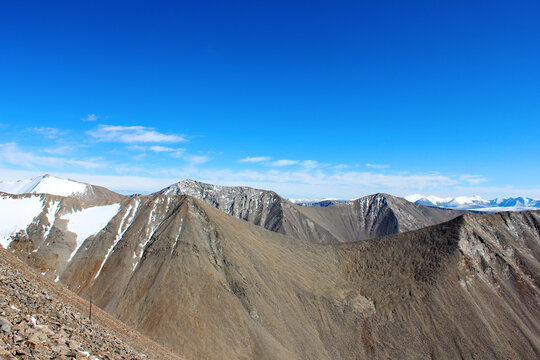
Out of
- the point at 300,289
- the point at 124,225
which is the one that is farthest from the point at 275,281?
the point at 124,225

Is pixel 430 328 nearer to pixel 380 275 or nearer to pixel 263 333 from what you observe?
pixel 380 275

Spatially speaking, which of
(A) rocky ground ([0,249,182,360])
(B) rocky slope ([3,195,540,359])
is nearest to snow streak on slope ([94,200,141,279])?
(B) rocky slope ([3,195,540,359])

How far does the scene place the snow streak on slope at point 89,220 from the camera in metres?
88.1

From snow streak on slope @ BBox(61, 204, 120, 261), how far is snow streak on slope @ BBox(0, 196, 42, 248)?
876cm

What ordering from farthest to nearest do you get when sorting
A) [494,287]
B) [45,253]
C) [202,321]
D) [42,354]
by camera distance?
[494,287], [45,253], [202,321], [42,354]

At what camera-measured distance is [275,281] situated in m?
79.4

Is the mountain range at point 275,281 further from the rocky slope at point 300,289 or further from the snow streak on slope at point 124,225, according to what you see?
the snow streak on slope at point 124,225

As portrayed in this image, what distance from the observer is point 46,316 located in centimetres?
1616

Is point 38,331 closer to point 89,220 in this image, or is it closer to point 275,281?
point 275,281

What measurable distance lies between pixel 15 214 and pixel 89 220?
64.2 ft

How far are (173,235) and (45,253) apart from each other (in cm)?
3389

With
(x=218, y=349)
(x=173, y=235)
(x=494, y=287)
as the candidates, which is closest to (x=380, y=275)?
(x=494, y=287)

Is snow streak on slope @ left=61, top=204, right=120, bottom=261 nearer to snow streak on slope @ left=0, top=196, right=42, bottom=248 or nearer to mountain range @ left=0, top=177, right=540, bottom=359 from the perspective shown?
mountain range @ left=0, top=177, right=540, bottom=359

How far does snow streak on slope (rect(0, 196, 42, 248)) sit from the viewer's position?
274 feet
